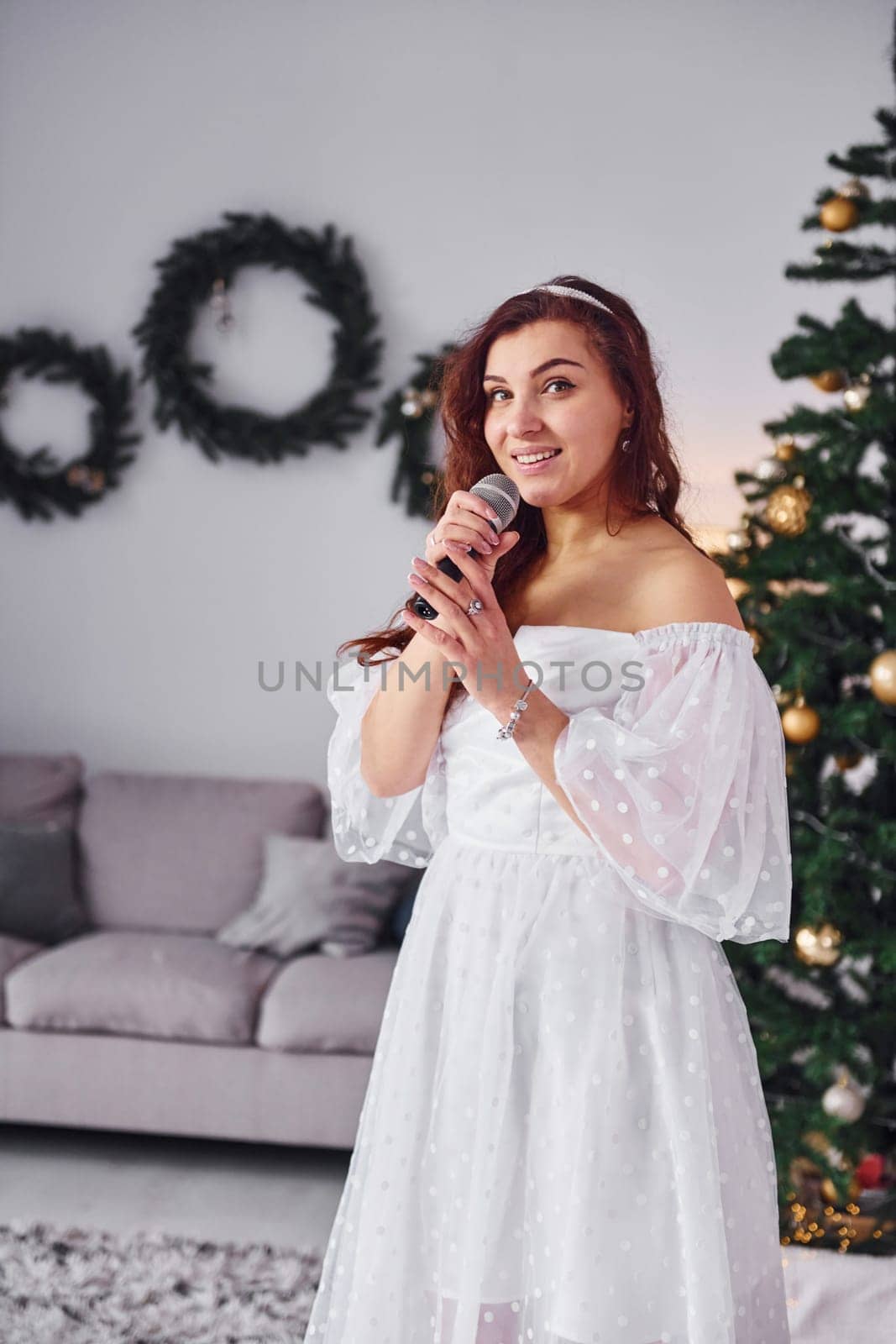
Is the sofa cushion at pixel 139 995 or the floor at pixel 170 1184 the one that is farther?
the sofa cushion at pixel 139 995

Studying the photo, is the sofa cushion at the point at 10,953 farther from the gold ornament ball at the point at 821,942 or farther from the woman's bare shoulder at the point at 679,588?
the woman's bare shoulder at the point at 679,588

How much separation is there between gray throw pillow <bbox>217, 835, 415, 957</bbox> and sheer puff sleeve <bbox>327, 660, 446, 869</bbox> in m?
1.72

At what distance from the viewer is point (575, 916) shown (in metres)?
1.22

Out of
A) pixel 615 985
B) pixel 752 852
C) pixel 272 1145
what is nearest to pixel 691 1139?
pixel 615 985

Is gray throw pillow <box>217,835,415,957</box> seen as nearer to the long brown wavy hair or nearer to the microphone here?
the long brown wavy hair

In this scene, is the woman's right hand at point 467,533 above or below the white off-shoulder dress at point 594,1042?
above

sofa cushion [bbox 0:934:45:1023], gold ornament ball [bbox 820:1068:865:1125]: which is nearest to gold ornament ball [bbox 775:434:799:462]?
gold ornament ball [bbox 820:1068:865:1125]

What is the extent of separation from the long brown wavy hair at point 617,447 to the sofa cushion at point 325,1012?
1.64 m

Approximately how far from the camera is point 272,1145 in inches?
127

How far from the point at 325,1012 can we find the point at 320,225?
240cm

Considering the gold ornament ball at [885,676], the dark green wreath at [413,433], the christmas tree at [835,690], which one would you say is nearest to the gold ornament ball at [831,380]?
the christmas tree at [835,690]

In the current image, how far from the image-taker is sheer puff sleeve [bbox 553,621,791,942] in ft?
3.73

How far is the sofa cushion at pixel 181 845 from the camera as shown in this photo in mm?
3527

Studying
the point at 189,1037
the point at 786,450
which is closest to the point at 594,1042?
the point at 786,450
